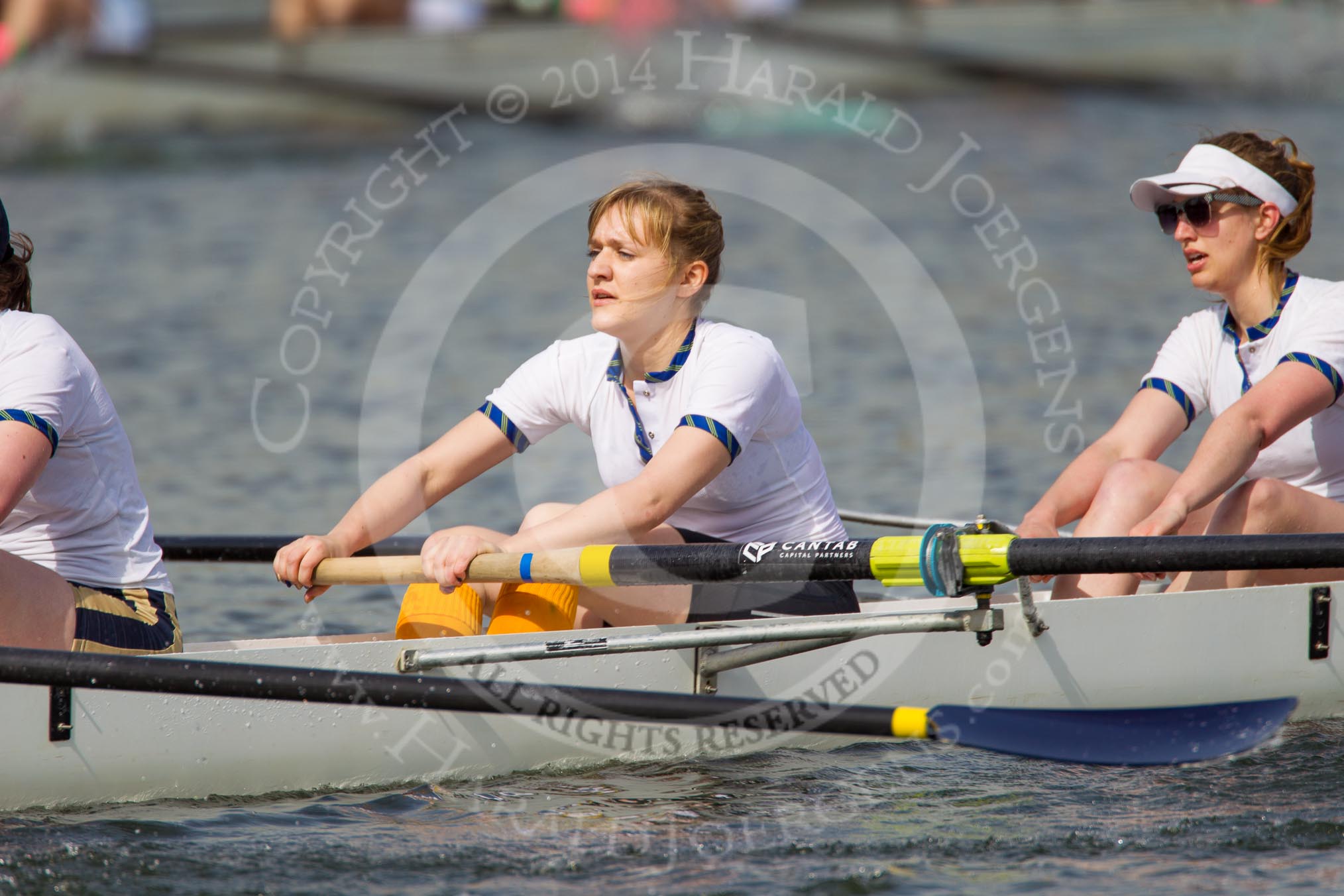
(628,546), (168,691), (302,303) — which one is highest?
(302,303)

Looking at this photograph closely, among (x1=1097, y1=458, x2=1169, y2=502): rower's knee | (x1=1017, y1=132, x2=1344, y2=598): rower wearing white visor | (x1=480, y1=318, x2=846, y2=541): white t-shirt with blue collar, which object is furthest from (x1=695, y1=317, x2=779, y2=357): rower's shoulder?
(x1=1097, y1=458, x2=1169, y2=502): rower's knee

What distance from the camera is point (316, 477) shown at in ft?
26.3

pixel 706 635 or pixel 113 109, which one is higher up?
pixel 113 109

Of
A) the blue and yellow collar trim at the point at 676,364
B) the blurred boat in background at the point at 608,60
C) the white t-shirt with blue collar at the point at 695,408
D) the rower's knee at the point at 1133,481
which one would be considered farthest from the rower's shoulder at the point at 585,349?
the blurred boat in background at the point at 608,60

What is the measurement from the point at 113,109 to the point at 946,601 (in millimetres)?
14818

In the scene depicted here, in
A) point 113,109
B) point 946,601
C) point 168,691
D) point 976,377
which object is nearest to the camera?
point 168,691

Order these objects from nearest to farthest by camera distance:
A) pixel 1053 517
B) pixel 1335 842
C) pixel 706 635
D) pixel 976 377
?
pixel 1335 842, pixel 706 635, pixel 1053 517, pixel 976 377

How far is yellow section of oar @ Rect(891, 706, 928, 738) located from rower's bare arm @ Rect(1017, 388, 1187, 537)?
4.04 ft

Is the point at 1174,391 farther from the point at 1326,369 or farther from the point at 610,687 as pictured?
the point at 610,687

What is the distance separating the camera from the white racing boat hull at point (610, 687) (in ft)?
12.4

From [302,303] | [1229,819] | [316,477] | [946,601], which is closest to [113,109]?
[302,303]

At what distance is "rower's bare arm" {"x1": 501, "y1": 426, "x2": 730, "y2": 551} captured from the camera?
3.80 m

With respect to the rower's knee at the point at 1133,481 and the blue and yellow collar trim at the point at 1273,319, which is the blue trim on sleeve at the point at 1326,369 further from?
the rower's knee at the point at 1133,481

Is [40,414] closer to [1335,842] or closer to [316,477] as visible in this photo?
[1335,842]
